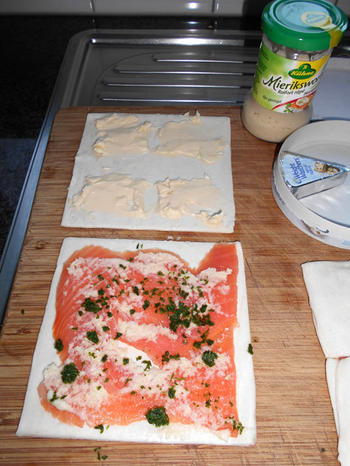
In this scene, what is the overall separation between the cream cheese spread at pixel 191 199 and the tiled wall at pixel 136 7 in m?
1.26

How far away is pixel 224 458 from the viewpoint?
0.89 m

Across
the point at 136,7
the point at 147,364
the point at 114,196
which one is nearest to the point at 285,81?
the point at 114,196

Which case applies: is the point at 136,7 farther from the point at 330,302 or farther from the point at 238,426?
the point at 238,426

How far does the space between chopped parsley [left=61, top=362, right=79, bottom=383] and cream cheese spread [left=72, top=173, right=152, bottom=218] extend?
1.62ft

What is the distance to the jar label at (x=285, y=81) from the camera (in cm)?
113

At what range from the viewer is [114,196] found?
4.13 ft

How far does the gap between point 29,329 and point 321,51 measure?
3.79 feet

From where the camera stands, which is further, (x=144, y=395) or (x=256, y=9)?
(x=256, y=9)

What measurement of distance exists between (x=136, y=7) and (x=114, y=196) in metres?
1.37

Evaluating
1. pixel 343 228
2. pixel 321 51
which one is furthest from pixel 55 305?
pixel 321 51

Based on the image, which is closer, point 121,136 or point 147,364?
point 147,364

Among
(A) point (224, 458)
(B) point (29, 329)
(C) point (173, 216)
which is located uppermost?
(C) point (173, 216)

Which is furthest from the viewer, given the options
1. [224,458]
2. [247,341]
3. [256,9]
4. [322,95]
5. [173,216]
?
[256,9]

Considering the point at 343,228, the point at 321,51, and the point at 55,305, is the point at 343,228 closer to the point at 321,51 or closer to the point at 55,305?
the point at 321,51
